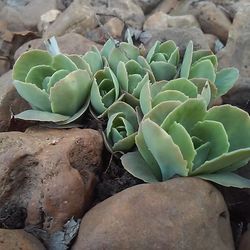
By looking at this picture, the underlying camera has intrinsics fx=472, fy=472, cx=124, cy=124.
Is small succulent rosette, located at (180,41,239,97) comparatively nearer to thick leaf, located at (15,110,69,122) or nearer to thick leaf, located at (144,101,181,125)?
thick leaf, located at (144,101,181,125)

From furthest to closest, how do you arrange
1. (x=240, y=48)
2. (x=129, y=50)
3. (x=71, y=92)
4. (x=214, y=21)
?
1. (x=214, y=21)
2. (x=240, y=48)
3. (x=129, y=50)
4. (x=71, y=92)

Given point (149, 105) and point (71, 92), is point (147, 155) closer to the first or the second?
point (149, 105)

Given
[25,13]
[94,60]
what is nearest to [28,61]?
[94,60]

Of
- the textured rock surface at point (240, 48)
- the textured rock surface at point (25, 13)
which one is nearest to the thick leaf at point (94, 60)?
the textured rock surface at point (240, 48)

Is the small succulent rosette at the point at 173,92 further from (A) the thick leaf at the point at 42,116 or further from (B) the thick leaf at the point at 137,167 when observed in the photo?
(A) the thick leaf at the point at 42,116

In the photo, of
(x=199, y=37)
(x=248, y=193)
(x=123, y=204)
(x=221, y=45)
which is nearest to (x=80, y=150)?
(x=123, y=204)

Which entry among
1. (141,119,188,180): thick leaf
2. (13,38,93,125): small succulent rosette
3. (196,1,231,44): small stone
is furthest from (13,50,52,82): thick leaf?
(196,1,231,44): small stone
